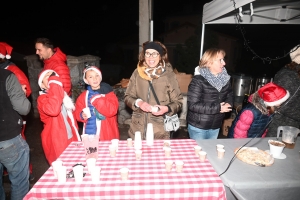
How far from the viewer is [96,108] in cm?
292

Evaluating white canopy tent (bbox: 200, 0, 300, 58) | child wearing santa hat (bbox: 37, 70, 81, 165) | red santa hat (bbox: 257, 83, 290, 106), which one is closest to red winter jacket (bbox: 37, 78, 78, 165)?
child wearing santa hat (bbox: 37, 70, 81, 165)

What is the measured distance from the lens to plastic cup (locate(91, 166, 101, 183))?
182cm

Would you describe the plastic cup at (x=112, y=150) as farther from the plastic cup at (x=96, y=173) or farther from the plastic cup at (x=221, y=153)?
the plastic cup at (x=221, y=153)

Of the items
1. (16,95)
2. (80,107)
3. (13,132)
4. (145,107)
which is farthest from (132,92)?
(13,132)

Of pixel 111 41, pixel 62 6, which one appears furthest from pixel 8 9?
pixel 111 41

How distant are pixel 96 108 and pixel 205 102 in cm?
157

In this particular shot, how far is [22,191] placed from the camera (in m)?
2.61

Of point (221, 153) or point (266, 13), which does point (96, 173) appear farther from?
point (266, 13)

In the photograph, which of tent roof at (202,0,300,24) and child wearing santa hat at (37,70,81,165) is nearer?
child wearing santa hat at (37,70,81,165)

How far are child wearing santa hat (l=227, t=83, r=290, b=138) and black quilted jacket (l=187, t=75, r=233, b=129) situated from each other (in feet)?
1.13

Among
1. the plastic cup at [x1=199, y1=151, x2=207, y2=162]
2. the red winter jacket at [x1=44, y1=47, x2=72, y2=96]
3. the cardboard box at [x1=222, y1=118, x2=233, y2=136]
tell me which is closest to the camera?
the plastic cup at [x1=199, y1=151, x2=207, y2=162]

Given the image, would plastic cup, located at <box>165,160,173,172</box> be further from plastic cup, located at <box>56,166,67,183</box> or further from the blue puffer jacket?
the blue puffer jacket

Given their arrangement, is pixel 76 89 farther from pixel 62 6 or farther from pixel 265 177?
pixel 62 6

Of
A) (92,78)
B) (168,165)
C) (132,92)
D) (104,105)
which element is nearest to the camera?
(168,165)
